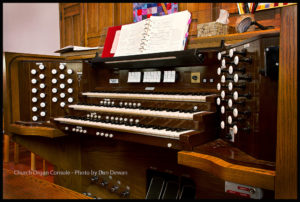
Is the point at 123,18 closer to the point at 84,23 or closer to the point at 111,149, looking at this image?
the point at 84,23

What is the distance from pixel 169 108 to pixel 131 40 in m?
0.87

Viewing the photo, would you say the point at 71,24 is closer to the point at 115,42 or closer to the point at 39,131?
the point at 115,42

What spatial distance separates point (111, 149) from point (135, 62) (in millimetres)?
1022

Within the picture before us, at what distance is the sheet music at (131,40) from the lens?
2222 millimetres

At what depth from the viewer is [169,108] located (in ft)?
6.07

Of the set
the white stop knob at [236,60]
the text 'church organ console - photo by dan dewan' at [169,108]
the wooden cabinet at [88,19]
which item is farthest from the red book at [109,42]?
the white stop knob at [236,60]

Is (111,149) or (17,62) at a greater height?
(17,62)

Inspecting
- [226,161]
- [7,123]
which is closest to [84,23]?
[7,123]

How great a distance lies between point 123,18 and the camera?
3.89 metres

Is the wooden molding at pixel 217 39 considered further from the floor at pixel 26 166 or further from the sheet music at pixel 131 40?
the floor at pixel 26 166

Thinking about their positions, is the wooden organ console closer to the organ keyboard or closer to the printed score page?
the organ keyboard

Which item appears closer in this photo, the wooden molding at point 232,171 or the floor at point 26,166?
the wooden molding at point 232,171

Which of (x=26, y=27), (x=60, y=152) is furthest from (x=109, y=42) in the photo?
(x=26, y=27)

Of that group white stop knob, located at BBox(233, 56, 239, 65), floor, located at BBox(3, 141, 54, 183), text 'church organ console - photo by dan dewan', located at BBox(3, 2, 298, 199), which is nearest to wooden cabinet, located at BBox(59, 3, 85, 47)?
text 'church organ console - photo by dan dewan', located at BBox(3, 2, 298, 199)
